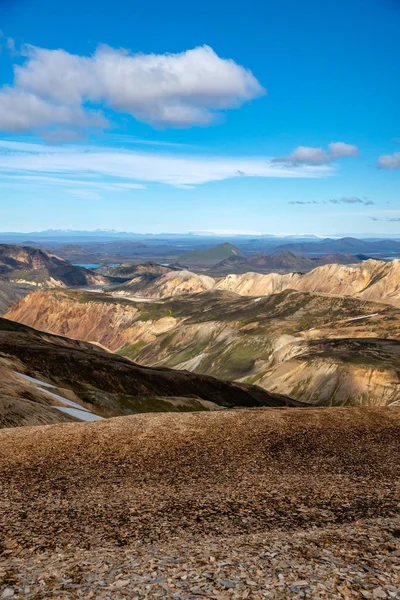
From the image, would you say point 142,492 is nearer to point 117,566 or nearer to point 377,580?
point 117,566

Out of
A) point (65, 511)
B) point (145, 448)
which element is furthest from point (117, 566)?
point (145, 448)

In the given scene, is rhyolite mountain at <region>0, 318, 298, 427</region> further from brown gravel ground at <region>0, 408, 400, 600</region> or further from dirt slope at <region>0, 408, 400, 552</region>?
brown gravel ground at <region>0, 408, 400, 600</region>

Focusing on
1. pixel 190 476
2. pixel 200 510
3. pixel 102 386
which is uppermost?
pixel 200 510

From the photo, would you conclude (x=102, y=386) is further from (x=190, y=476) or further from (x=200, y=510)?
(x=200, y=510)

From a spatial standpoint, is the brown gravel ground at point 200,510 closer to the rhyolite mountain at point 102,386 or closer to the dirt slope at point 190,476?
the dirt slope at point 190,476

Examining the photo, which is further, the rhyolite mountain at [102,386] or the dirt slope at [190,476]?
the rhyolite mountain at [102,386]

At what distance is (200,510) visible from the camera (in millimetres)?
19969

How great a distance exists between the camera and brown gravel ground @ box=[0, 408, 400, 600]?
13.6 meters

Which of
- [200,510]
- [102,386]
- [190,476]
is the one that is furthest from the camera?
[102,386]

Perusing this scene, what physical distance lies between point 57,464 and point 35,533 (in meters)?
9.11

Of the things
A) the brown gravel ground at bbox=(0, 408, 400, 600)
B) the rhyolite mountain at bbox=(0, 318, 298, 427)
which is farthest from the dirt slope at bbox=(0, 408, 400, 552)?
the rhyolite mountain at bbox=(0, 318, 298, 427)

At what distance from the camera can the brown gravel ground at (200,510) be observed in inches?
536

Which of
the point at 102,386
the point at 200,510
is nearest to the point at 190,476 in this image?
the point at 200,510

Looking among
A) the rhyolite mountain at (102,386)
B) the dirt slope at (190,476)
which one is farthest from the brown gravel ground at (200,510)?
the rhyolite mountain at (102,386)
